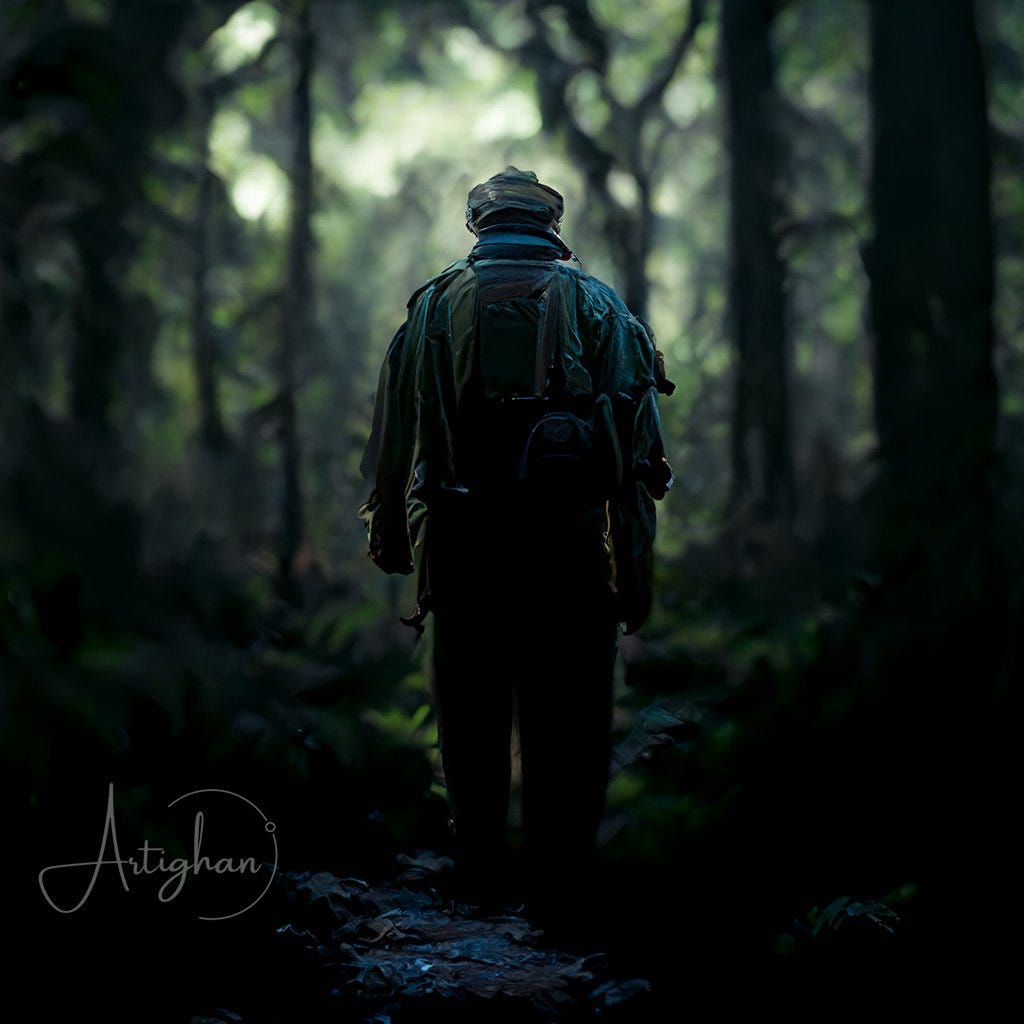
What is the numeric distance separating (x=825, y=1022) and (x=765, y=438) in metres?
8.13

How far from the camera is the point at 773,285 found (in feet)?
35.6

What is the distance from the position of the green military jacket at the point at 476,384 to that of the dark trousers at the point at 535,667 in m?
0.12

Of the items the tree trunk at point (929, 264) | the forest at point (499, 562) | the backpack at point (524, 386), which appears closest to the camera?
the forest at point (499, 562)

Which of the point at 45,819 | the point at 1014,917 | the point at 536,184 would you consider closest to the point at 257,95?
the point at 536,184

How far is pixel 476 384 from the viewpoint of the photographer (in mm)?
4395

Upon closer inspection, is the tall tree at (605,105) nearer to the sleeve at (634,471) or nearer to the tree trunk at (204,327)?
the tree trunk at (204,327)

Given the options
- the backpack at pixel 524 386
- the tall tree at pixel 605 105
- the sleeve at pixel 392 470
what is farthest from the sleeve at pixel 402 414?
the tall tree at pixel 605 105

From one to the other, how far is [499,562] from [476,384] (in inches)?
24.7

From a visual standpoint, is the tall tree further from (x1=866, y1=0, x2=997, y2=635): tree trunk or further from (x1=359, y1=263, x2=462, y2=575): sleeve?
(x1=359, y1=263, x2=462, y2=575): sleeve

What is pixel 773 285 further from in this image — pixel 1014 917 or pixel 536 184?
pixel 1014 917

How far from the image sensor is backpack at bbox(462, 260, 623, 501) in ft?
14.1

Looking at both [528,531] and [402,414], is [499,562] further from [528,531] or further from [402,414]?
[402,414]

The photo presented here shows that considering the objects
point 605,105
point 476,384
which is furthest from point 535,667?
point 605,105

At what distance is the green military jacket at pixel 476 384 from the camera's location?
4.34 meters
